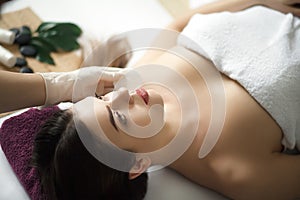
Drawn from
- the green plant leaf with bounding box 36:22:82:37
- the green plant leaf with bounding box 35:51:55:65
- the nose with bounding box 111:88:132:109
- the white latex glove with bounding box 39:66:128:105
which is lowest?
the green plant leaf with bounding box 35:51:55:65

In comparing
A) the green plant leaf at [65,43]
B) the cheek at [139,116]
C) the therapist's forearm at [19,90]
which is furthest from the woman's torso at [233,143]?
the green plant leaf at [65,43]

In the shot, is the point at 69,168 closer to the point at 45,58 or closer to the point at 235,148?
the point at 235,148

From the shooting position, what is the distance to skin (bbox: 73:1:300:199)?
96 centimetres

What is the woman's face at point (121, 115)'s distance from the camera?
0.92 meters

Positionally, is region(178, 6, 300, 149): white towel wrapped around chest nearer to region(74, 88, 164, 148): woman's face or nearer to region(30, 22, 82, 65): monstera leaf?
region(74, 88, 164, 148): woman's face

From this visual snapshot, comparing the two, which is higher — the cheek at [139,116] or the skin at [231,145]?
the cheek at [139,116]

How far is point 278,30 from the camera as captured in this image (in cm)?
112

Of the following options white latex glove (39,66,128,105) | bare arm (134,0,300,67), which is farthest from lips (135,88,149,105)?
bare arm (134,0,300,67)

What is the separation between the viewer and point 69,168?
849 mm

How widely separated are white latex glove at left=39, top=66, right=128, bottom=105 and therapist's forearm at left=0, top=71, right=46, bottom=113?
2 cm

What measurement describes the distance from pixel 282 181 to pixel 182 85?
1.11 feet

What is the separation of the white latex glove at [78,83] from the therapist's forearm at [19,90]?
0.08 feet

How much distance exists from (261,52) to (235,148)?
0.25 meters

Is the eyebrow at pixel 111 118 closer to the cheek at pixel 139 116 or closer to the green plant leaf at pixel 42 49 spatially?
the cheek at pixel 139 116
